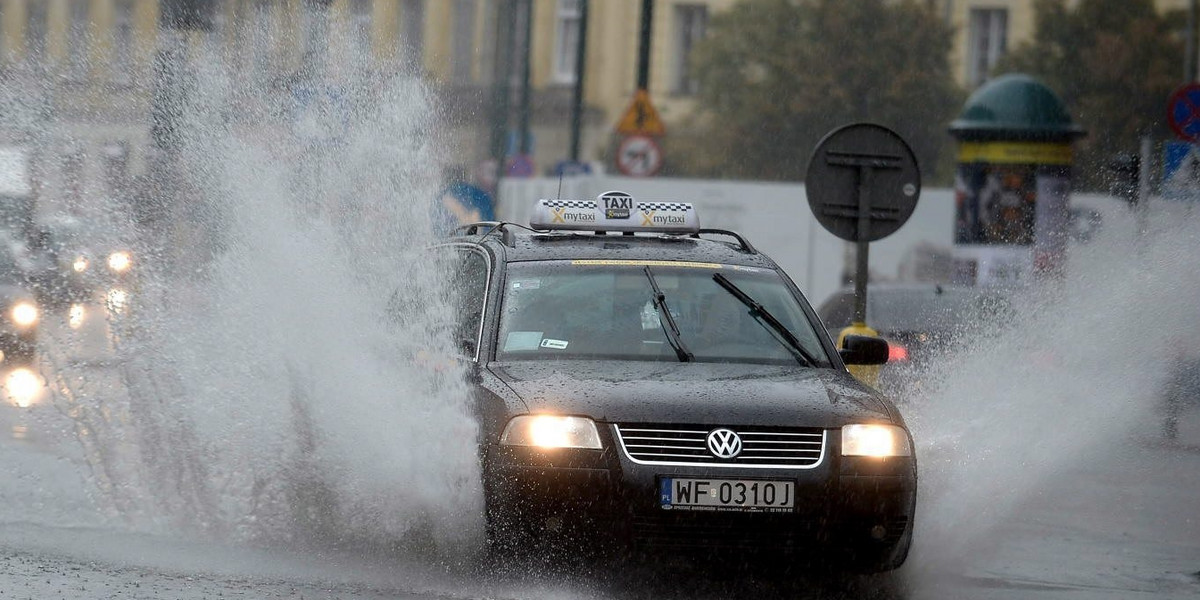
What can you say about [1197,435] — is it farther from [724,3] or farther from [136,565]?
[724,3]

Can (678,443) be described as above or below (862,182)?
below

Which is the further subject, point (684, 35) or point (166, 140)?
point (684, 35)

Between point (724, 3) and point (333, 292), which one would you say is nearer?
point (333, 292)

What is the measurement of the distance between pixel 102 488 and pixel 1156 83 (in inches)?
1438

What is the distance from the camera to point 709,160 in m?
48.7

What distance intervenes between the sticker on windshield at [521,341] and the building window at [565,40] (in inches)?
2029

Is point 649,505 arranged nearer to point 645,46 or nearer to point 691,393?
point 691,393

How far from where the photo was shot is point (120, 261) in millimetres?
11617

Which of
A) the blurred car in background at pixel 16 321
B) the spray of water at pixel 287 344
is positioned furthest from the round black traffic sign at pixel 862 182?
the blurred car in background at pixel 16 321

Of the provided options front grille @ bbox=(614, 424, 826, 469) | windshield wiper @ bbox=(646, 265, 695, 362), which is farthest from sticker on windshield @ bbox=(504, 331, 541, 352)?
front grille @ bbox=(614, 424, 826, 469)

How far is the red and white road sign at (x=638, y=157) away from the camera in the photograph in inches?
1024

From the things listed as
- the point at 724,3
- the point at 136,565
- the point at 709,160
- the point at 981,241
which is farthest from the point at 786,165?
the point at 136,565

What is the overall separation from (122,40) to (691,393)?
24529mm

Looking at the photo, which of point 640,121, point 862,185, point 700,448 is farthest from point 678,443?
point 640,121
